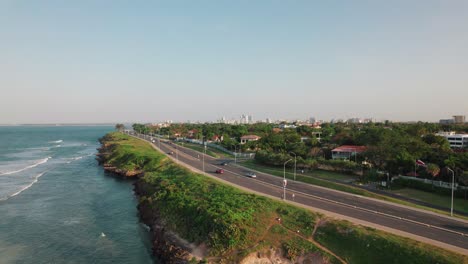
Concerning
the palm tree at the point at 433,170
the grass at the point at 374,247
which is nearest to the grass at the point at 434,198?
the palm tree at the point at 433,170

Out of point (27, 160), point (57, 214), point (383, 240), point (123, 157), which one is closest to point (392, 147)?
point (383, 240)

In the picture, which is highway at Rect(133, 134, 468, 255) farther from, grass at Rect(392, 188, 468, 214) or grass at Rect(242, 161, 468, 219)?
grass at Rect(392, 188, 468, 214)

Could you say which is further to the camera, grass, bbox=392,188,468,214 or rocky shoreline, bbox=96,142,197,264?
grass, bbox=392,188,468,214

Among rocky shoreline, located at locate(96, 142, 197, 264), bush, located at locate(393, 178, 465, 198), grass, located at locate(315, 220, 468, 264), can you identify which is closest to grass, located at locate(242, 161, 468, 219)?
bush, located at locate(393, 178, 465, 198)

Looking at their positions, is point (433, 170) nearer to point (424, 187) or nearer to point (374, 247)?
point (424, 187)

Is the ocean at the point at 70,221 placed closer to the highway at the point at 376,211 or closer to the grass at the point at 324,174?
the highway at the point at 376,211

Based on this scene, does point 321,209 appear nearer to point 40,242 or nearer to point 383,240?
point 383,240

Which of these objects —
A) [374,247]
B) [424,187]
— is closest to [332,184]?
[424,187]
